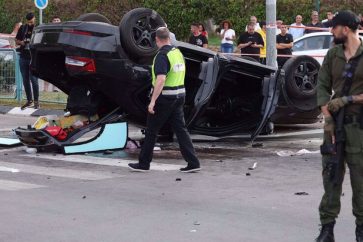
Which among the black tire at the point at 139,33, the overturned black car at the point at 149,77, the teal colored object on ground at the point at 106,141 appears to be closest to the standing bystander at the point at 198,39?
the overturned black car at the point at 149,77

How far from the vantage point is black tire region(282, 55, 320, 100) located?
12.1 meters

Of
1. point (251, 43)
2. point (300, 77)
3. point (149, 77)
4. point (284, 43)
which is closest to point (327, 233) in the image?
point (149, 77)

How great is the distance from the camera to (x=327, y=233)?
642 cm

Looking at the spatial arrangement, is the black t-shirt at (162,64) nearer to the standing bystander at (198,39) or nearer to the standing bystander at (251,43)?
the standing bystander at (251,43)

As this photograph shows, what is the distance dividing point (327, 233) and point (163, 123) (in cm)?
390

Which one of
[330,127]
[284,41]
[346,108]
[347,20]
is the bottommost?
[284,41]

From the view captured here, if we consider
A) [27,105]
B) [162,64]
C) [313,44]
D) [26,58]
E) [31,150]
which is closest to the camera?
[162,64]

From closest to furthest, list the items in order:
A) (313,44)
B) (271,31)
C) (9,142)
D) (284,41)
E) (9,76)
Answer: (9,142) → (271,31) → (9,76) → (284,41) → (313,44)

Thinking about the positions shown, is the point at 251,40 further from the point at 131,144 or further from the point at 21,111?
the point at 131,144

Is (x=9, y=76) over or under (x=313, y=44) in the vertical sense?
under

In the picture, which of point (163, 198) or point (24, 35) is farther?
point (24, 35)

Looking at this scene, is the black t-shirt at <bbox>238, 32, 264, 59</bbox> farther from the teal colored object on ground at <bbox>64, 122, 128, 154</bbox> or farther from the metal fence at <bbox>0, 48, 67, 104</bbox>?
the teal colored object on ground at <bbox>64, 122, 128, 154</bbox>

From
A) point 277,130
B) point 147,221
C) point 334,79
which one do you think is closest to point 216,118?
point 277,130

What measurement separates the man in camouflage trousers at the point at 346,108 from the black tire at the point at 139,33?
15.7ft
